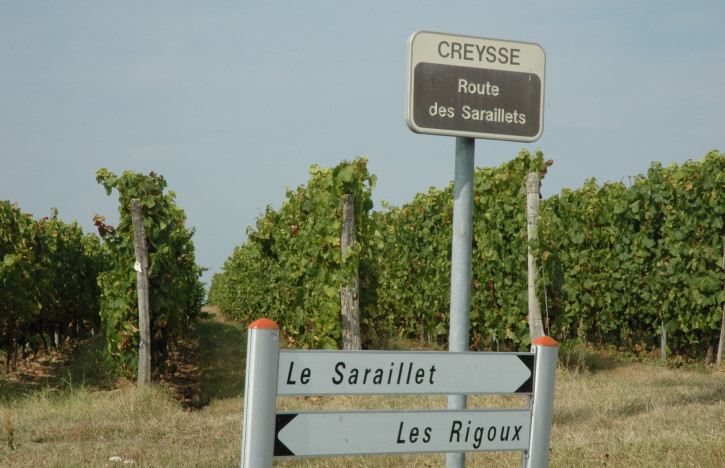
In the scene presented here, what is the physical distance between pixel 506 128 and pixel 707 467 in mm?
2561

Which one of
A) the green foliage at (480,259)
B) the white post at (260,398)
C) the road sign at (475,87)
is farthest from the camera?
the green foliage at (480,259)

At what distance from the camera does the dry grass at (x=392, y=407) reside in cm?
491

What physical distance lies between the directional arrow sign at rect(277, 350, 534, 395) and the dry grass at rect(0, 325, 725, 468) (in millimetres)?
2048

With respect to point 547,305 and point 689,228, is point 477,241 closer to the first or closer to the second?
point 547,305

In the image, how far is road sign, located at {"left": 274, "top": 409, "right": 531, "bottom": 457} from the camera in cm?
264

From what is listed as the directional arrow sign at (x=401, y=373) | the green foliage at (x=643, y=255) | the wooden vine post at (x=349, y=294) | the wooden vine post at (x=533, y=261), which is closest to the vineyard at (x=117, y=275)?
the wooden vine post at (x=349, y=294)

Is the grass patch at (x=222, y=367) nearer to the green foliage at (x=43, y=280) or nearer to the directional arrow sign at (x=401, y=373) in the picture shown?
the green foliage at (x=43, y=280)

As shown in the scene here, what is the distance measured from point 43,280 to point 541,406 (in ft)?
42.9

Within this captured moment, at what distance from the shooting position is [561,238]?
551 inches

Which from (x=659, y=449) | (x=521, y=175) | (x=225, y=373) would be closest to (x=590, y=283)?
(x=521, y=175)

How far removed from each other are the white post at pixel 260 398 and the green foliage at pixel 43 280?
1032 cm

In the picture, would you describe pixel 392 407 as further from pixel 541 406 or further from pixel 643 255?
pixel 643 255

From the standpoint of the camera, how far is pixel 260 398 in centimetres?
255

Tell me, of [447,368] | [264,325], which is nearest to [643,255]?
[447,368]
